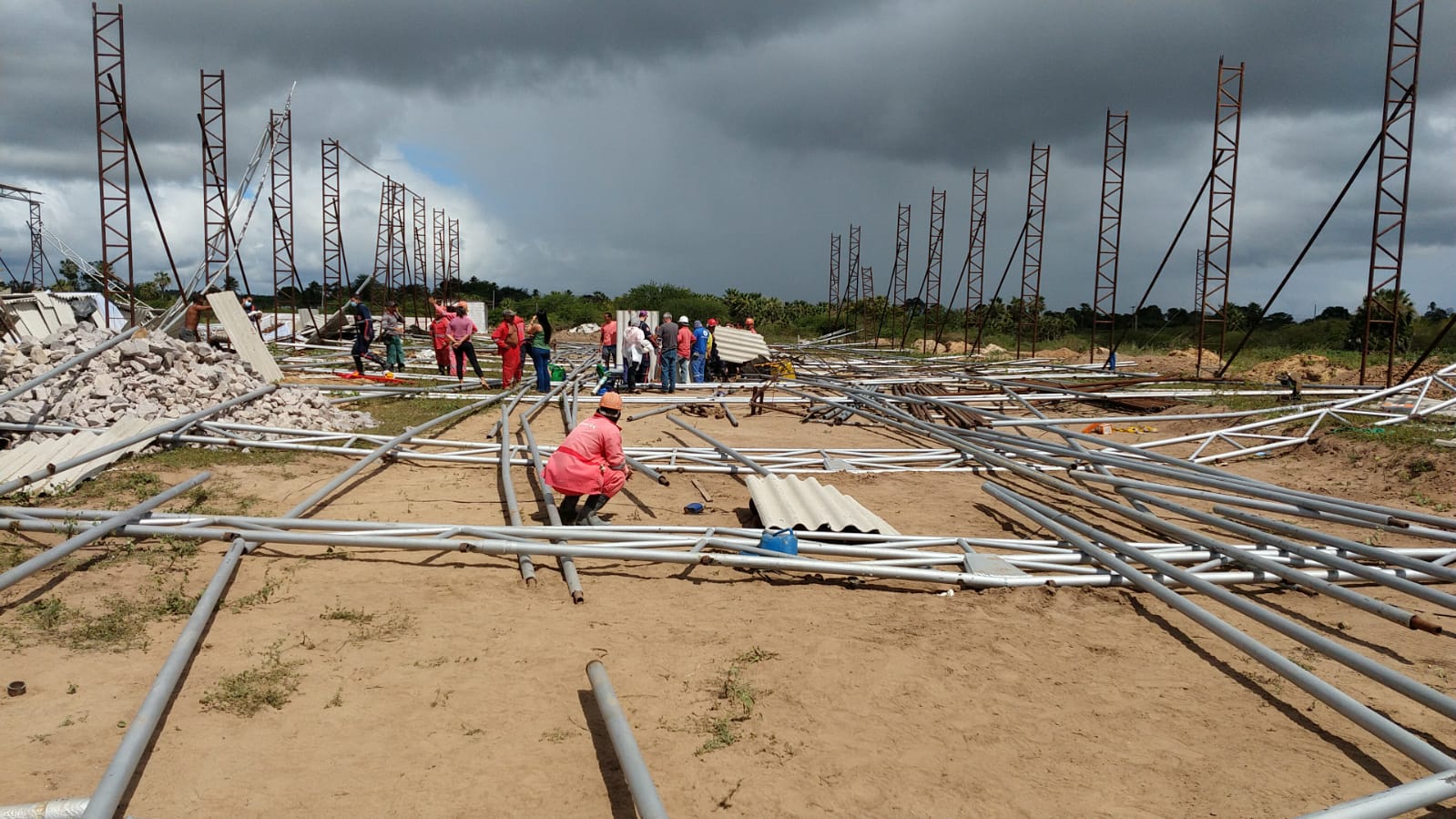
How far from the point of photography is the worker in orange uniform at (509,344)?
15648mm

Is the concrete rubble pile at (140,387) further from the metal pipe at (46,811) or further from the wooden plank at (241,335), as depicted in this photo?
the metal pipe at (46,811)

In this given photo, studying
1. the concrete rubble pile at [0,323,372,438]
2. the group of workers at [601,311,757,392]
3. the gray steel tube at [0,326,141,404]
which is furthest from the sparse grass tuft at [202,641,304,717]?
the group of workers at [601,311,757,392]

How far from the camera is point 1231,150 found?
64.8ft

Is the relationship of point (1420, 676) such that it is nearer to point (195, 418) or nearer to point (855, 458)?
point (855, 458)

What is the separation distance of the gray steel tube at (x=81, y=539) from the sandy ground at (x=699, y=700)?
0.25 meters

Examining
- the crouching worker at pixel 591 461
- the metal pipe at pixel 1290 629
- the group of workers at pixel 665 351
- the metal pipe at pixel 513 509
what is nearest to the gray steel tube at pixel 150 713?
the metal pipe at pixel 513 509

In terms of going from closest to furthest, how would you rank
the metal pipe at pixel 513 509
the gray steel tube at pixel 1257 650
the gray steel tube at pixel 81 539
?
the gray steel tube at pixel 1257 650, the gray steel tube at pixel 81 539, the metal pipe at pixel 513 509

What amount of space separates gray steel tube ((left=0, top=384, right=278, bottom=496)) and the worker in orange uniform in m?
4.83

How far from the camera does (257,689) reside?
3.93 meters

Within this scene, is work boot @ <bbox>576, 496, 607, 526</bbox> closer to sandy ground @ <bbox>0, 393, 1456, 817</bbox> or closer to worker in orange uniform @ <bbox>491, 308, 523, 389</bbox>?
sandy ground @ <bbox>0, 393, 1456, 817</bbox>

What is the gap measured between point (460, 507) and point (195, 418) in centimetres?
399

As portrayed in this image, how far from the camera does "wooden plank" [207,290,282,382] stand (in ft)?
42.2

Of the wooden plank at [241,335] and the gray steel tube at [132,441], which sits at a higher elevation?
the wooden plank at [241,335]

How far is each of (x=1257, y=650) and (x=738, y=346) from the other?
53.2 feet
